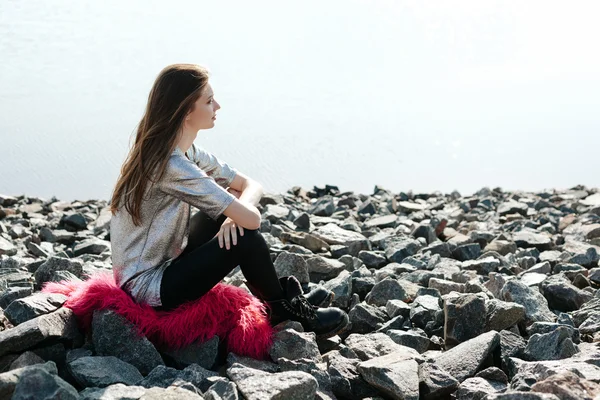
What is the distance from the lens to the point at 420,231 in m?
6.87

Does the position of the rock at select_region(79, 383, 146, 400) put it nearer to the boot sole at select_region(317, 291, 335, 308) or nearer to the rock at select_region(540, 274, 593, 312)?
the boot sole at select_region(317, 291, 335, 308)

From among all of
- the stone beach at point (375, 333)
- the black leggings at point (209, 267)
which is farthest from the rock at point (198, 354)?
the black leggings at point (209, 267)

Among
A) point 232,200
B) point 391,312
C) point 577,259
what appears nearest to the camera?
point 232,200

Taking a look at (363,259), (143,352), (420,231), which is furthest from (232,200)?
(420,231)

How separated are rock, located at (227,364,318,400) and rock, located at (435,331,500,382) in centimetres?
71

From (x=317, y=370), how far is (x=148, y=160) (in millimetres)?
1237

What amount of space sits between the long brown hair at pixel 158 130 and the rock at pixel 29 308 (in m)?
0.53

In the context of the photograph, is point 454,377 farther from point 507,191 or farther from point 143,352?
point 507,191

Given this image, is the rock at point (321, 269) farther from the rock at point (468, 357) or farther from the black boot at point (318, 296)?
the rock at point (468, 357)

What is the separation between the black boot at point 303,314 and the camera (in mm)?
3627

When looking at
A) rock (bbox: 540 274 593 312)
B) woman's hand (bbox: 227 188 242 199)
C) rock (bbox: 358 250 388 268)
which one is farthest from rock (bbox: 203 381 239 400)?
rock (bbox: 358 250 388 268)

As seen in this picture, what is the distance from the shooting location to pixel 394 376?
2.93 m

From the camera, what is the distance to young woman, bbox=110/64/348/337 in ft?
10.9

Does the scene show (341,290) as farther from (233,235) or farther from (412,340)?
(233,235)
